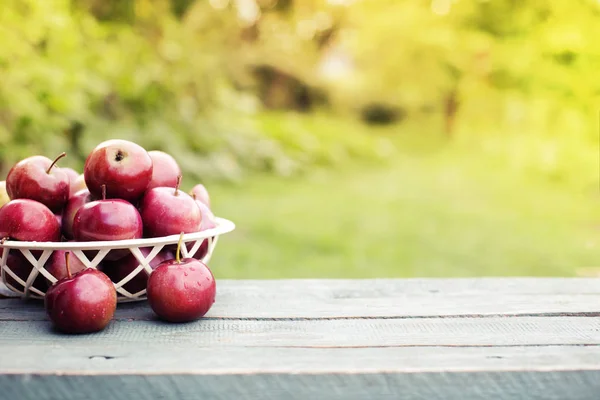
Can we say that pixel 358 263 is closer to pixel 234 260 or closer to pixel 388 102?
pixel 234 260

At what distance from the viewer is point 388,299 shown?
1363mm

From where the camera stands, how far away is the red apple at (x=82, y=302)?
108cm

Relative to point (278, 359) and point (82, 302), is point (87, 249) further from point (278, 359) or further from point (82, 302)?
point (278, 359)

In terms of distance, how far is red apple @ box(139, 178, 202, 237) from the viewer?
4.16 ft

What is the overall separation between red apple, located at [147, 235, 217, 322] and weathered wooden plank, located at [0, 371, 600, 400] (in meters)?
0.27

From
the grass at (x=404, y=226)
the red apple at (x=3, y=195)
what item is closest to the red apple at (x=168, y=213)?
the red apple at (x=3, y=195)

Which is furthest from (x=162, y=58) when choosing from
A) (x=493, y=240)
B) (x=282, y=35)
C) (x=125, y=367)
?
(x=125, y=367)

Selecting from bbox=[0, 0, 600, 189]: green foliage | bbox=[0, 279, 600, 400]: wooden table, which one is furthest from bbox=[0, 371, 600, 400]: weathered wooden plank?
bbox=[0, 0, 600, 189]: green foliage

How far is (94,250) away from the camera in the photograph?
125 cm

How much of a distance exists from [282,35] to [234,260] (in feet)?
28.2

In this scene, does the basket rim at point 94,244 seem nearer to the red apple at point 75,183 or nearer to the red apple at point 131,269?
the red apple at point 131,269

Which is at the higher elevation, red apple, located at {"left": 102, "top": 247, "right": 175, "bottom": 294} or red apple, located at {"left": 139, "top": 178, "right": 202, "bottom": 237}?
red apple, located at {"left": 139, "top": 178, "right": 202, "bottom": 237}

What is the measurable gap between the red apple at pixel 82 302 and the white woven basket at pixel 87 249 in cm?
5

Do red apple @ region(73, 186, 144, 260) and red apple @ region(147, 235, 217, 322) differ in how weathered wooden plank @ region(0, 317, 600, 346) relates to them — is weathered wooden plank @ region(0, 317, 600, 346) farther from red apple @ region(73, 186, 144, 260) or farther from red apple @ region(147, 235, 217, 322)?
red apple @ region(73, 186, 144, 260)
